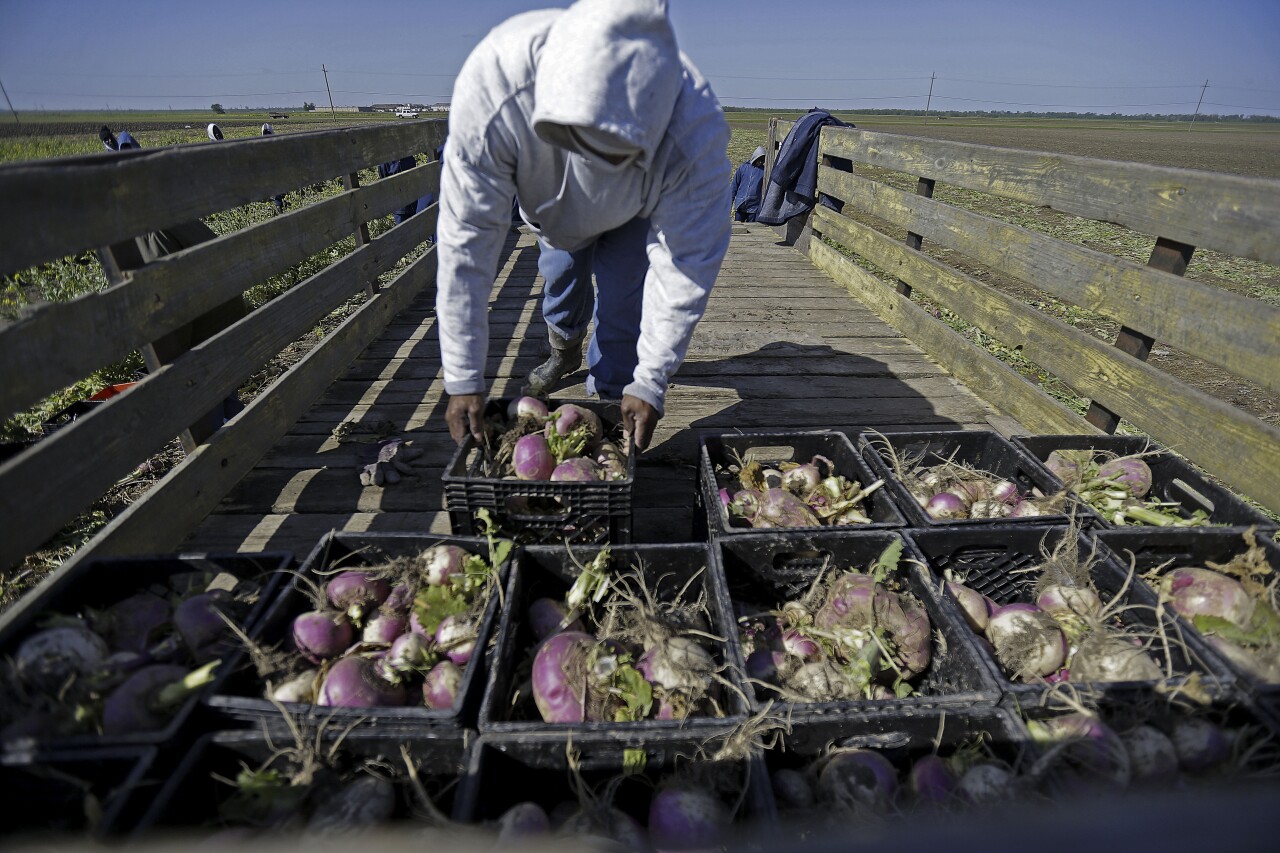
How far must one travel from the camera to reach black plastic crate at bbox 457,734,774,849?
1.39m

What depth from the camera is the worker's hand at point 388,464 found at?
288cm

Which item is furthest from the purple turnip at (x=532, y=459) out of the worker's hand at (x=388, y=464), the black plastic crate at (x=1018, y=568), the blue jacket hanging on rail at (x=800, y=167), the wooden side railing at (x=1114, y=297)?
the blue jacket hanging on rail at (x=800, y=167)

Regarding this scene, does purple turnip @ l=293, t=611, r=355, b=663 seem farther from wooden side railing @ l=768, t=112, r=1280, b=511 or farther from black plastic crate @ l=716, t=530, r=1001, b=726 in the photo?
wooden side railing @ l=768, t=112, r=1280, b=511

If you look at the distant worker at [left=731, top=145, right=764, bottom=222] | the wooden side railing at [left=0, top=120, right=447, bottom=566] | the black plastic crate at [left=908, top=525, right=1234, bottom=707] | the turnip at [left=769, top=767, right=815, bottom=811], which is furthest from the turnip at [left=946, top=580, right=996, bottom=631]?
the distant worker at [left=731, top=145, right=764, bottom=222]

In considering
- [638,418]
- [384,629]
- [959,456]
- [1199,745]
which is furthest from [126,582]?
[959,456]

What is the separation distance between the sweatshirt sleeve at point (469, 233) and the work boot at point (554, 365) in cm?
121

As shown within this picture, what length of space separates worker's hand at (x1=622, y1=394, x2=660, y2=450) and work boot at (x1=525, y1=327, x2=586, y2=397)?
1.28m

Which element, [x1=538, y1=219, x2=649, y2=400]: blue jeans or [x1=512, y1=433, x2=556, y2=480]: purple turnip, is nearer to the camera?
[x1=512, y1=433, x2=556, y2=480]: purple turnip

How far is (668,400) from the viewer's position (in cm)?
374

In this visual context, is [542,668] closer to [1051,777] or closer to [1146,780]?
[1051,777]

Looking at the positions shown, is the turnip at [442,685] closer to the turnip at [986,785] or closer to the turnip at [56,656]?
the turnip at [56,656]

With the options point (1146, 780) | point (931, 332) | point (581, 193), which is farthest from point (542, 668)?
point (931, 332)

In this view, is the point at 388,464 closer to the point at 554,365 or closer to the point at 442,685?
the point at 554,365

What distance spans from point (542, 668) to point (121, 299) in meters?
1.85
